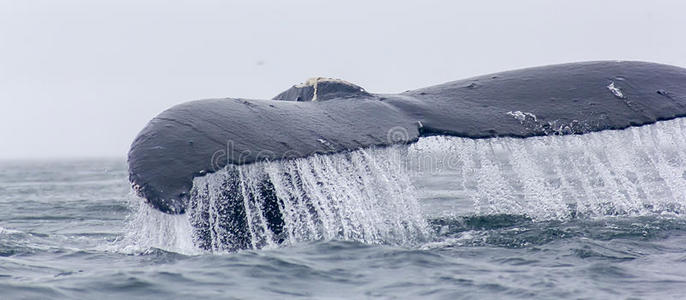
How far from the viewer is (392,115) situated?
5875 millimetres

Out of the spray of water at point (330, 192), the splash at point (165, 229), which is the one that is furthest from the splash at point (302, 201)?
the splash at point (165, 229)

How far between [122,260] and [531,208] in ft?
13.7

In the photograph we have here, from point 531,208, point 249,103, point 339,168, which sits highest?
point 249,103

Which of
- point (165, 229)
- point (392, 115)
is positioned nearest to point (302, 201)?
point (392, 115)

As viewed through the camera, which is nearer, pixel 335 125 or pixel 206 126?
pixel 206 126

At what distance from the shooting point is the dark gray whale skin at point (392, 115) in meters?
4.69

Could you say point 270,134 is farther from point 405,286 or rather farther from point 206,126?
point 405,286

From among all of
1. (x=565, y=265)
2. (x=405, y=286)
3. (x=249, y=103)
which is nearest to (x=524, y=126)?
(x=565, y=265)

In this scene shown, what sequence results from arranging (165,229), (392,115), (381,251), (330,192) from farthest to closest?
(381,251) → (392,115) → (330,192) → (165,229)

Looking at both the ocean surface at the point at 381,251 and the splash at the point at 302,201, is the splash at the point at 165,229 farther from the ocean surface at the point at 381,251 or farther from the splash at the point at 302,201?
the splash at the point at 302,201

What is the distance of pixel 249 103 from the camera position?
555cm

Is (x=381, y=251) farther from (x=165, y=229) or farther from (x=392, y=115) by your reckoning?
(x=165, y=229)

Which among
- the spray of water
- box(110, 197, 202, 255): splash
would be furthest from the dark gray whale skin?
box(110, 197, 202, 255): splash

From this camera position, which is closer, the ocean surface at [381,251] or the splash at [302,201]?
the ocean surface at [381,251]
